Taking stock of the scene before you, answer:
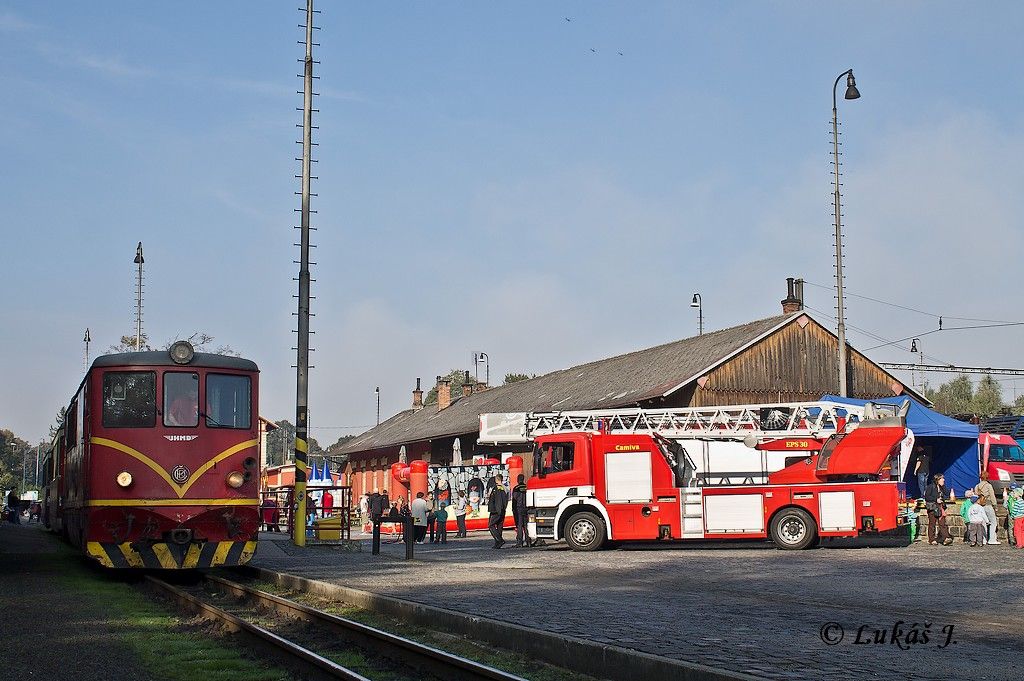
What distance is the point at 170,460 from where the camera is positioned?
17391 millimetres

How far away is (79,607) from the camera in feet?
47.1

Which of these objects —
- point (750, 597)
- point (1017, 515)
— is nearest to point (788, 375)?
point (1017, 515)

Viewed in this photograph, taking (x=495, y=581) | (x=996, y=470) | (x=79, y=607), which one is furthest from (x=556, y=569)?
(x=996, y=470)

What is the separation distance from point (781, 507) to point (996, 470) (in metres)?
16.6

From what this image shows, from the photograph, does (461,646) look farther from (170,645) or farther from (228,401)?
(228,401)

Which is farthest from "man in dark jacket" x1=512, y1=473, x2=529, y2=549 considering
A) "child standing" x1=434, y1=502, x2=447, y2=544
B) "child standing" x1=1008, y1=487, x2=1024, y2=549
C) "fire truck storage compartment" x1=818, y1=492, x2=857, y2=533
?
"child standing" x1=1008, y1=487, x2=1024, y2=549

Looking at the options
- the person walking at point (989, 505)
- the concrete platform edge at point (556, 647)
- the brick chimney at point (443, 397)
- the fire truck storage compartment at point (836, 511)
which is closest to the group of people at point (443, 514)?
the fire truck storage compartment at point (836, 511)

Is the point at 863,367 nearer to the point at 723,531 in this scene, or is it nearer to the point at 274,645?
the point at 723,531

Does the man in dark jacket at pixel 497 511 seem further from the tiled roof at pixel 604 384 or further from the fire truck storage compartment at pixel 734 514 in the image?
the tiled roof at pixel 604 384

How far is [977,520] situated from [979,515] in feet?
0.40

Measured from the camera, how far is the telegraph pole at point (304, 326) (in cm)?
2589

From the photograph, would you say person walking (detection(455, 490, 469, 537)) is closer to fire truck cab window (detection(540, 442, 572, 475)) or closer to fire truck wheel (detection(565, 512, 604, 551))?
fire truck cab window (detection(540, 442, 572, 475))

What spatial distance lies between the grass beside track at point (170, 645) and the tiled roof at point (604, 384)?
23486mm

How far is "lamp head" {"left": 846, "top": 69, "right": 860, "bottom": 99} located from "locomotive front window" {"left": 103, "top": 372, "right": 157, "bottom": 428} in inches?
970
